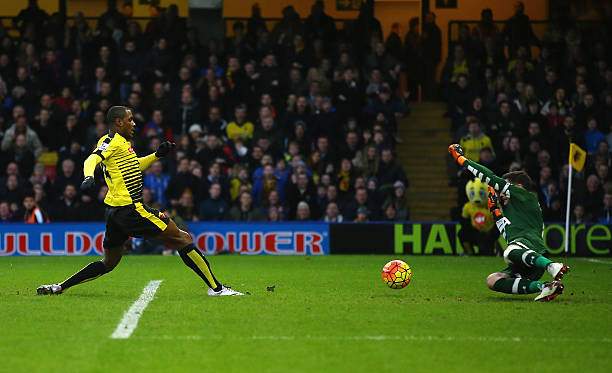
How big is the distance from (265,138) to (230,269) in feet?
21.6

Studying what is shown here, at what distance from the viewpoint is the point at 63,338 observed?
977cm

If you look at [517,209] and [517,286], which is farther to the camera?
[517,209]

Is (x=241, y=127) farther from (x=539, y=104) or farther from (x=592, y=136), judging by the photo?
(x=592, y=136)

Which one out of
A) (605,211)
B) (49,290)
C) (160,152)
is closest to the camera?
(160,152)

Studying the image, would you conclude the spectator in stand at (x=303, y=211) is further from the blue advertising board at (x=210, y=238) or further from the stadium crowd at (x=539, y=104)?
the stadium crowd at (x=539, y=104)

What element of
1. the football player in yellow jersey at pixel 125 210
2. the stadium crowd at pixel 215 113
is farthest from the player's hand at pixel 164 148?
the stadium crowd at pixel 215 113

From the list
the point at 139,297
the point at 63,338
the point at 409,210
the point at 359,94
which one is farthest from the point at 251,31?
the point at 63,338

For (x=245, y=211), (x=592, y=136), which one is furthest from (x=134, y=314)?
(x=592, y=136)

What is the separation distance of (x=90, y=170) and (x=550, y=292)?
5031 millimetres

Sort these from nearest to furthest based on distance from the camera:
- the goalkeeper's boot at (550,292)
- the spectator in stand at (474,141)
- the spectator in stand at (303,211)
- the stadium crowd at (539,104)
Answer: the goalkeeper's boot at (550,292), the spectator in stand at (303,211), the stadium crowd at (539,104), the spectator in stand at (474,141)

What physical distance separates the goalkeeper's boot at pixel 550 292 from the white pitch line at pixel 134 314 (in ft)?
13.8

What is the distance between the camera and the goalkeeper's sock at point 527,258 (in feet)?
41.3

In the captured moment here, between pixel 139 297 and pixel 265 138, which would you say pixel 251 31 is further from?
pixel 139 297

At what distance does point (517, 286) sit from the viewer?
509 inches
